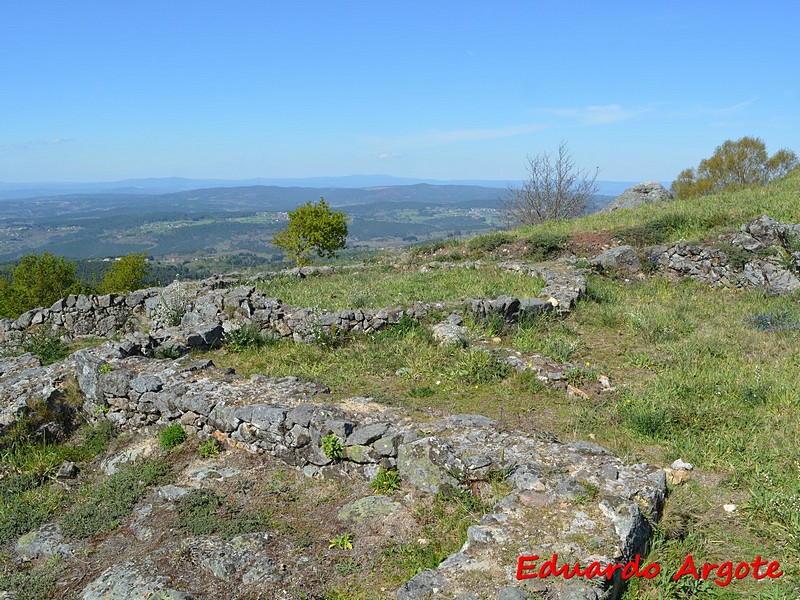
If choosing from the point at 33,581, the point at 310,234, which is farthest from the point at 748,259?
the point at 310,234

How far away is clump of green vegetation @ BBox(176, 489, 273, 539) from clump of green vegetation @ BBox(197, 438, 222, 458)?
0.90 m

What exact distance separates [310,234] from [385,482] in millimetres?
27219

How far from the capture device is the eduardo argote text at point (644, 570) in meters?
4.43

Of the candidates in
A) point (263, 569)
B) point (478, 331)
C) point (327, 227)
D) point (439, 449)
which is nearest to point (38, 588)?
→ point (263, 569)

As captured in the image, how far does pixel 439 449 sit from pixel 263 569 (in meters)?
Answer: 2.20

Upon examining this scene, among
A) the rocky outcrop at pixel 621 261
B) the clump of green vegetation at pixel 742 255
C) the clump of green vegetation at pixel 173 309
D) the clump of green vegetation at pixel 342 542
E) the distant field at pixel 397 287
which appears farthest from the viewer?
the rocky outcrop at pixel 621 261

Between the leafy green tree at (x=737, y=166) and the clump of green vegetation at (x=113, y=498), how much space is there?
4050cm

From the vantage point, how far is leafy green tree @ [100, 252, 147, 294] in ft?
127

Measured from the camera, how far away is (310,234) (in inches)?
1273

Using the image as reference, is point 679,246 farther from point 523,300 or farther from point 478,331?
point 478,331

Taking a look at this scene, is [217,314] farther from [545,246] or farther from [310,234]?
[310,234]

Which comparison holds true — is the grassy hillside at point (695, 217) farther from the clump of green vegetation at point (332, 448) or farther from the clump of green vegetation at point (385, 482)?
the clump of green vegetation at point (332, 448)

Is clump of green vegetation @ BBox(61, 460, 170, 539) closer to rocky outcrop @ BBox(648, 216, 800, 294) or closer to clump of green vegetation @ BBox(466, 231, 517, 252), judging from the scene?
rocky outcrop @ BBox(648, 216, 800, 294)

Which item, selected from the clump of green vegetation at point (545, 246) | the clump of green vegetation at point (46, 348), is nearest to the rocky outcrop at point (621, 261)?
the clump of green vegetation at point (545, 246)
